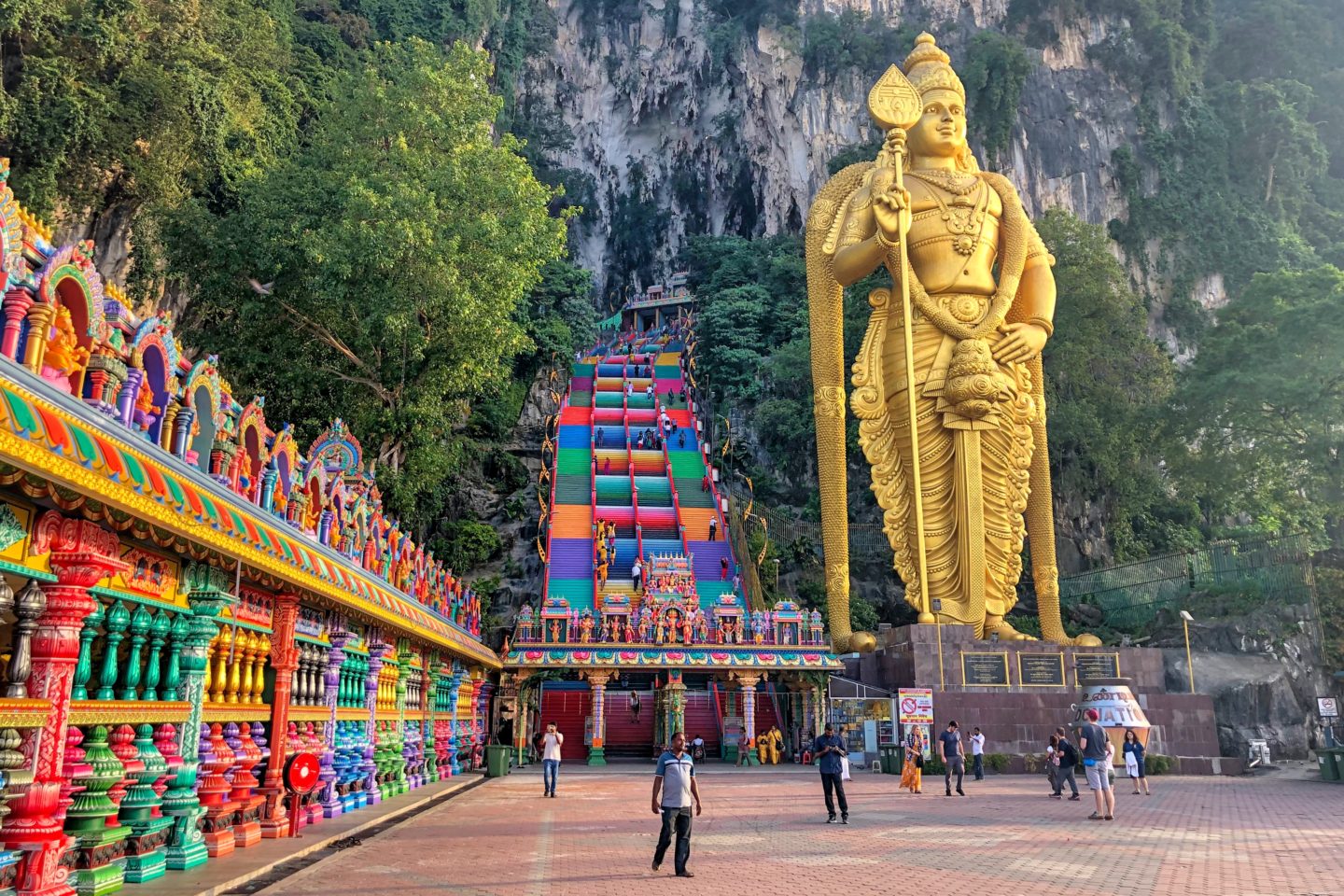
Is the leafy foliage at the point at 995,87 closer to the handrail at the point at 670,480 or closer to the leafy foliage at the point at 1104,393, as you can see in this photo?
the leafy foliage at the point at 1104,393

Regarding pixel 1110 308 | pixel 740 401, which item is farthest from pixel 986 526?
pixel 740 401

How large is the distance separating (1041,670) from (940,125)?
913 centimetres

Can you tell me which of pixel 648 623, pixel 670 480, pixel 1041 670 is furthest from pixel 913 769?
pixel 670 480

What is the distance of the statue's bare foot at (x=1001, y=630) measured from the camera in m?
15.7

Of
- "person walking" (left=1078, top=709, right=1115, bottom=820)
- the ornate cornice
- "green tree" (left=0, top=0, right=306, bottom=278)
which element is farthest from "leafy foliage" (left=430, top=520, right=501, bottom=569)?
"person walking" (left=1078, top=709, right=1115, bottom=820)

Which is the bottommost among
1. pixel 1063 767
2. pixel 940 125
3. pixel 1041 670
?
A: pixel 1063 767

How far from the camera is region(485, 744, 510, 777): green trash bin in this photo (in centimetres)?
1477

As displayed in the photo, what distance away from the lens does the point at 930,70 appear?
680 inches

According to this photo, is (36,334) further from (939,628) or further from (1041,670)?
(1041,670)

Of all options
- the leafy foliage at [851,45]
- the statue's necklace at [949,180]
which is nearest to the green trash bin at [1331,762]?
the statue's necklace at [949,180]

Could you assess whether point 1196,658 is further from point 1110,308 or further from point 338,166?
point 338,166

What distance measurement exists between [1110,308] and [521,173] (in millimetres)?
17406

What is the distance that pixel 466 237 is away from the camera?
49.2 feet

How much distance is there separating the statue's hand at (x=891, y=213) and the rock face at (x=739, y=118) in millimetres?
25387
